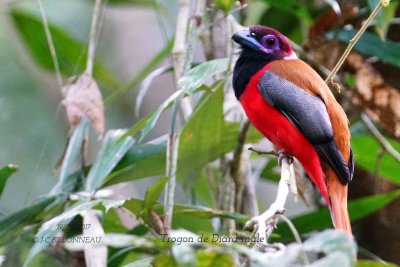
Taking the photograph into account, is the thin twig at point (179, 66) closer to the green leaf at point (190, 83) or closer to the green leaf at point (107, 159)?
the green leaf at point (190, 83)

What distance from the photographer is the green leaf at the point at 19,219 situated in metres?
2.31

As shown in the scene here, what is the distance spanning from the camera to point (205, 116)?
260 centimetres

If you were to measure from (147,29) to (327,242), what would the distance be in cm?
465

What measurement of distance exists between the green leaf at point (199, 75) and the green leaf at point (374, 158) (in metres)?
0.78

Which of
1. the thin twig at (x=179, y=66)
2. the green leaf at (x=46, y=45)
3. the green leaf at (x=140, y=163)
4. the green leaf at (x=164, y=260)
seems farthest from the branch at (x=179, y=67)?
the green leaf at (x=164, y=260)

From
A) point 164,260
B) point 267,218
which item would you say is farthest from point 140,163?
point 164,260

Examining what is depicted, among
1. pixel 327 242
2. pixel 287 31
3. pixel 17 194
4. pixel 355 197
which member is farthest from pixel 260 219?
pixel 17 194

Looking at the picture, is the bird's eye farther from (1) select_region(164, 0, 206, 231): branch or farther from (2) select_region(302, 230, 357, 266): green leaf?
(2) select_region(302, 230, 357, 266): green leaf

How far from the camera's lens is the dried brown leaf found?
8.40 feet

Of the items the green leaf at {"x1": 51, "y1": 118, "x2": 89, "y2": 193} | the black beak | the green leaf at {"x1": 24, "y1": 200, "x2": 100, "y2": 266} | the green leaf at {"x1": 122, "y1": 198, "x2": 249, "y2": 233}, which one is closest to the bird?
the black beak

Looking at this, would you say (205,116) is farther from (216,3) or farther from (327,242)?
(327,242)

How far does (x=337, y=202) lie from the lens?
2.36 metres

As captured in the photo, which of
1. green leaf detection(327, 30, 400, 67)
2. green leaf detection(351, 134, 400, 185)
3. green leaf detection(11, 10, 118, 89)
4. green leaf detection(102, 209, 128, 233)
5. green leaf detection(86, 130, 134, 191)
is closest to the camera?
green leaf detection(86, 130, 134, 191)

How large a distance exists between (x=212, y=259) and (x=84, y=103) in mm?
1512
